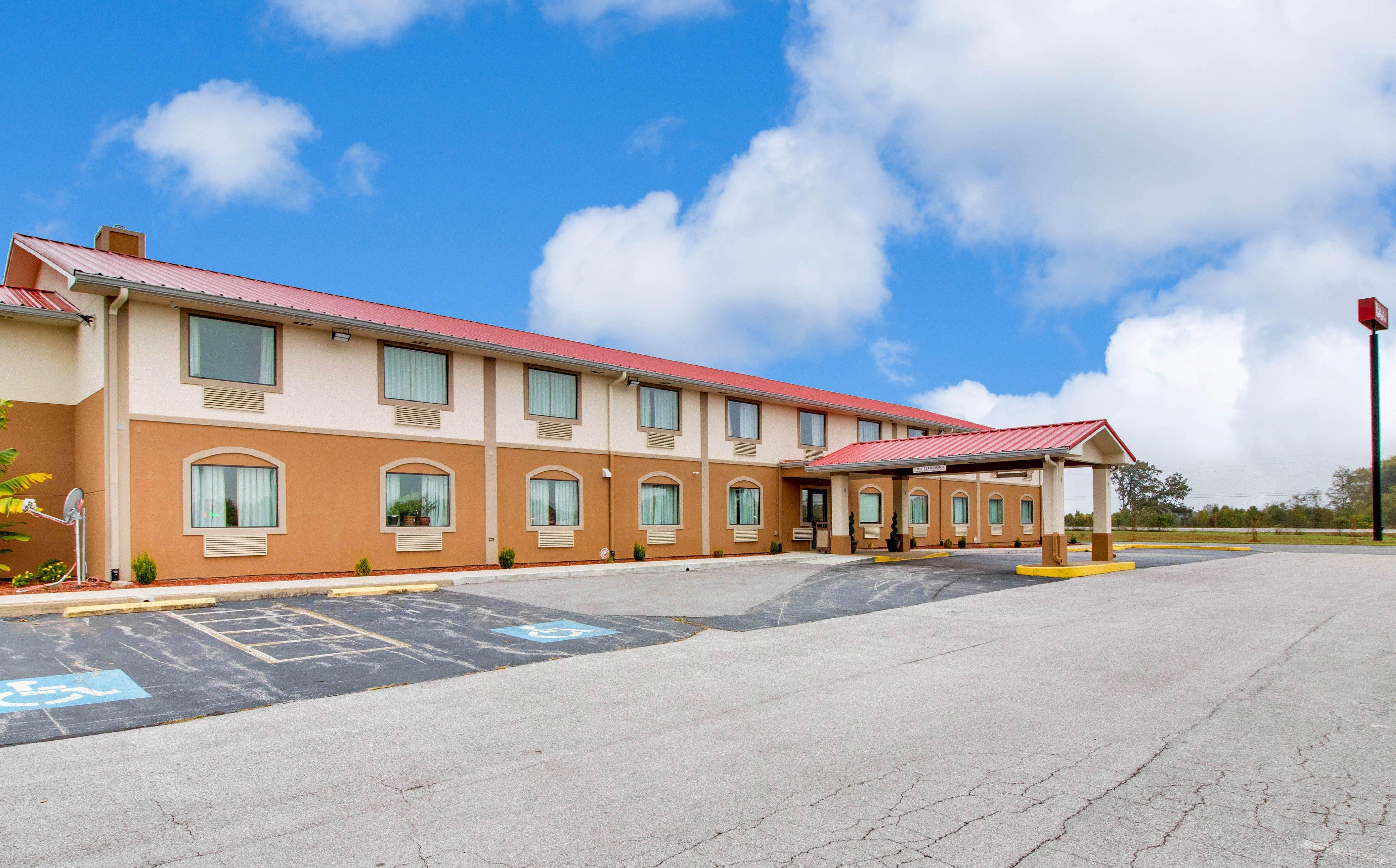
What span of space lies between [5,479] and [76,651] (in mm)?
9385

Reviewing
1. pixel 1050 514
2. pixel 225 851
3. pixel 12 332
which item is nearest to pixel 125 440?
pixel 12 332

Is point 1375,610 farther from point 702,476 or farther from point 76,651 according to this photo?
point 76,651

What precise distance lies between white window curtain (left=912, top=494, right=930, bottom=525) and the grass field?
41.4 feet

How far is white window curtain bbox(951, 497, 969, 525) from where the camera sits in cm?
3553

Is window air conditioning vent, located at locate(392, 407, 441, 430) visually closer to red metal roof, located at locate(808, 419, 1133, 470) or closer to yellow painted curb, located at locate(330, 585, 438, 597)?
yellow painted curb, located at locate(330, 585, 438, 597)

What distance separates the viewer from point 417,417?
1864 centimetres

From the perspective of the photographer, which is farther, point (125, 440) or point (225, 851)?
point (125, 440)

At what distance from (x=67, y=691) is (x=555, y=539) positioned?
13989 mm

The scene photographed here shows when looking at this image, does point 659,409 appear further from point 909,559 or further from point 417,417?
point 909,559

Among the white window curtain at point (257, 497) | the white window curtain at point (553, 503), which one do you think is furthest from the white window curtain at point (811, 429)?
the white window curtain at point (257, 497)

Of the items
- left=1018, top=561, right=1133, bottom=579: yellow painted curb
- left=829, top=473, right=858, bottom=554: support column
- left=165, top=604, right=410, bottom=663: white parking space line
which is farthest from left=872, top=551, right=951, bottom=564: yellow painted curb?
left=165, top=604, right=410, bottom=663: white parking space line

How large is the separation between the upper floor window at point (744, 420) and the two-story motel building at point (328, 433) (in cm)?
16

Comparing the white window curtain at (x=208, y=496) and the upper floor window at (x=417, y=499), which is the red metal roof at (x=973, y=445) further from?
the white window curtain at (x=208, y=496)

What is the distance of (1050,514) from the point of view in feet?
67.3
